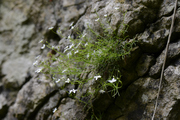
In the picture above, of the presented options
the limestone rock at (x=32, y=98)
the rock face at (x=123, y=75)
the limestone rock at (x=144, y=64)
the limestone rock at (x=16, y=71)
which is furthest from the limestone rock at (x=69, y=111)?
the limestone rock at (x=16, y=71)

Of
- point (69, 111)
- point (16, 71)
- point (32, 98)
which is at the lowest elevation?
point (69, 111)

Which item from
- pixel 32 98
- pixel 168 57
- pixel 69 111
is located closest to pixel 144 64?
pixel 168 57

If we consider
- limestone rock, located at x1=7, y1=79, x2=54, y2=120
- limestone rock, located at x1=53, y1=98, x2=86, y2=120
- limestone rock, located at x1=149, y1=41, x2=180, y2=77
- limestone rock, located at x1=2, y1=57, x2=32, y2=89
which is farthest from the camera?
limestone rock, located at x1=2, y1=57, x2=32, y2=89

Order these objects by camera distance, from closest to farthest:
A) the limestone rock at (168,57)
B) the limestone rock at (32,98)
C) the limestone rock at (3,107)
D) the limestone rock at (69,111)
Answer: the limestone rock at (168,57) → the limestone rock at (69,111) → the limestone rock at (32,98) → the limestone rock at (3,107)

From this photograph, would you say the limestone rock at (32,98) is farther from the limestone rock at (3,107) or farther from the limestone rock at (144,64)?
the limestone rock at (144,64)

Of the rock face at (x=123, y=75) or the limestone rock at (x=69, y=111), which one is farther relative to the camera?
the limestone rock at (x=69, y=111)

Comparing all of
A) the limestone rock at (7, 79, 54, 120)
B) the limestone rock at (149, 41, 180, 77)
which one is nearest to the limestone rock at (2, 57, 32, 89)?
the limestone rock at (7, 79, 54, 120)

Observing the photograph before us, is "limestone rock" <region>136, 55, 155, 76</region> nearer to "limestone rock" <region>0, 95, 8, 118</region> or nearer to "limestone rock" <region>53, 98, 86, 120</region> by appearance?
"limestone rock" <region>53, 98, 86, 120</region>

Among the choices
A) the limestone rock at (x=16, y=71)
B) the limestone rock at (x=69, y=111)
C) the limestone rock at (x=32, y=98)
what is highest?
the limestone rock at (x=16, y=71)

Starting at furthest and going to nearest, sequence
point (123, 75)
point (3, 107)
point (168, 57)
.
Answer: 1. point (3, 107)
2. point (123, 75)
3. point (168, 57)

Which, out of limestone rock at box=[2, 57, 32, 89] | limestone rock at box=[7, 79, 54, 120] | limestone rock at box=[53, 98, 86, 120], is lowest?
limestone rock at box=[53, 98, 86, 120]

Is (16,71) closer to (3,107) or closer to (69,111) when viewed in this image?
(3,107)
